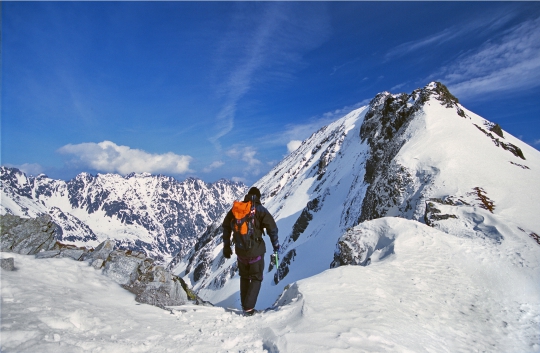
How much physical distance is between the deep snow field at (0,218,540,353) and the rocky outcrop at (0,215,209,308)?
0.61 metres

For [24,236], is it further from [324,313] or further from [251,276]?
[324,313]

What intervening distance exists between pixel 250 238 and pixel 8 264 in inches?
263

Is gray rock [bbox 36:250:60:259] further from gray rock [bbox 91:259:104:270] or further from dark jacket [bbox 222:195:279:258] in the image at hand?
dark jacket [bbox 222:195:279:258]

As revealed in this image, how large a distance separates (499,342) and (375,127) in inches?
2178

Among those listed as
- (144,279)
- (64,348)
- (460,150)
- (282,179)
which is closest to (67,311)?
(64,348)

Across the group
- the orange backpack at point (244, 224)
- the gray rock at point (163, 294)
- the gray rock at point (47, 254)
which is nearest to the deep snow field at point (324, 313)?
the gray rock at point (163, 294)

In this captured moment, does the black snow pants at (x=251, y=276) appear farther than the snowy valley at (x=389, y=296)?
Yes

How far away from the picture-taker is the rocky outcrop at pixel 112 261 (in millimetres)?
9727

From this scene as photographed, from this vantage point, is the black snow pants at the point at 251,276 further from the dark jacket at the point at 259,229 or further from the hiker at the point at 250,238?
the dark jacket at the point at 259,229

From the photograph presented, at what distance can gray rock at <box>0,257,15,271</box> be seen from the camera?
7621mm

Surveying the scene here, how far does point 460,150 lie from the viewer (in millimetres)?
22672

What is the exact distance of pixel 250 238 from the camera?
27.0ft

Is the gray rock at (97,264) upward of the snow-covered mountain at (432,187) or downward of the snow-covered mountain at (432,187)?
downward

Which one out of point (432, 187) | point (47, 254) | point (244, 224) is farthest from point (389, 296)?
point (432, 187)
